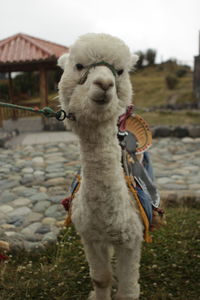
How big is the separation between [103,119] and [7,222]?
287 centimetres

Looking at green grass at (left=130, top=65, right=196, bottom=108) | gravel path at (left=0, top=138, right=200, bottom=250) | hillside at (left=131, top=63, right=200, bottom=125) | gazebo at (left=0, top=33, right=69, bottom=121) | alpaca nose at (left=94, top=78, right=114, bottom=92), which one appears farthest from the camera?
green grass at (left=130, top=65, right=196, bottom=108)

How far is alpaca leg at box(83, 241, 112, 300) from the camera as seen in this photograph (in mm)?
2227

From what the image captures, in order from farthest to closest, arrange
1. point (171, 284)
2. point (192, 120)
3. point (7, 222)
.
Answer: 1. point (192, 120)
2. point (7, 222)
3. point (171, 284)

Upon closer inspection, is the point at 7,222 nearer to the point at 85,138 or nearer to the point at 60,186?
the point at 60,186

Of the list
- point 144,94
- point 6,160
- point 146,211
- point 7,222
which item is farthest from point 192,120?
point 144,94

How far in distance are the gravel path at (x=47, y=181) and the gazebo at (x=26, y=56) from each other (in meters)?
3.47

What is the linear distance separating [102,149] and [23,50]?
1094 cm

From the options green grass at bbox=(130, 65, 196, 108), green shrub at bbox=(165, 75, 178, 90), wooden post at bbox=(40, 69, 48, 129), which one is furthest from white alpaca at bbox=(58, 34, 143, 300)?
green shrub at bbox=(165, 75, 178, 90)

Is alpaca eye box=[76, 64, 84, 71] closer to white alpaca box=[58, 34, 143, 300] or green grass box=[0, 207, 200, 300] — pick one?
white alpaca box=[58, 34, 143, 300]

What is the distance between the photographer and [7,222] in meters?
4.07

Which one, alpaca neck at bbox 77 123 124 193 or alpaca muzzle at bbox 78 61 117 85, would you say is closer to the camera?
alpaca muzzle at bbox 78 61 117 85

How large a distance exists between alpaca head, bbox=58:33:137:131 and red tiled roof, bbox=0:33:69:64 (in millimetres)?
9551

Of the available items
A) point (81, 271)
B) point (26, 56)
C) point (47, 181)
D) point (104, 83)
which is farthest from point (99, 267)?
point (26, 56)

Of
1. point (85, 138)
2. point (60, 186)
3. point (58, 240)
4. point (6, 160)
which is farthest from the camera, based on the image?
point (6, 160)
